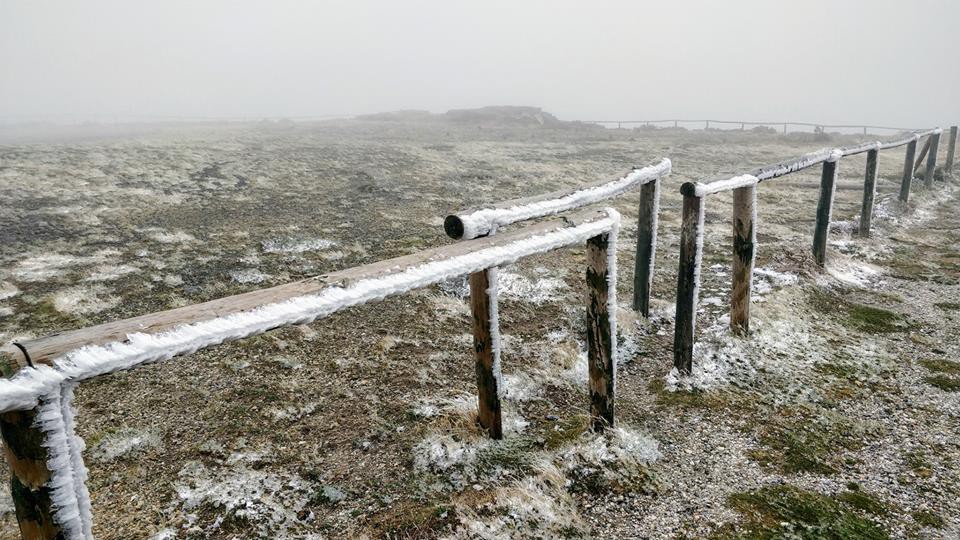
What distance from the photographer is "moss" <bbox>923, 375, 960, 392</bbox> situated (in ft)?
17.0

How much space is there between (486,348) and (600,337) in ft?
3.25

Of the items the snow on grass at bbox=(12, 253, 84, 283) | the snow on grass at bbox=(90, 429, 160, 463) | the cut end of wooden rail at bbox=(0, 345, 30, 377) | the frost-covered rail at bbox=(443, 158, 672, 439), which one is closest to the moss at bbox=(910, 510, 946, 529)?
the frost-covered rail at bbox=(443, 158, 672, 439)

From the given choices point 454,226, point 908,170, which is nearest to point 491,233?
point 454,226

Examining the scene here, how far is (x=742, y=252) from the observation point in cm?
590

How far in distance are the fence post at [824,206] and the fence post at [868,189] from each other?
2451mm

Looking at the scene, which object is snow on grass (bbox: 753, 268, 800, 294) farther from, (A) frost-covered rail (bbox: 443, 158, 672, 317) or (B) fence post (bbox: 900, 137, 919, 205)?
(B) fence post (bbox: 900, 137, 919, 205)

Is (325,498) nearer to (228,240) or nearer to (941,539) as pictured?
(941,539)

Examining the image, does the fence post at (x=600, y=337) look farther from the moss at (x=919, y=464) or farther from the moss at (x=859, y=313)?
the moss at (x=859, y=313)

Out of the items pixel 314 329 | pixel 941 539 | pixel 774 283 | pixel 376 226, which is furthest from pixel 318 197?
pixel 941 539

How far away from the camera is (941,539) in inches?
136

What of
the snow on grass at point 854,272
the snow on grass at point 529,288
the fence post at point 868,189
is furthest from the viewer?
the fence post at point 868,189

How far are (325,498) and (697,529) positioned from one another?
2518 mm

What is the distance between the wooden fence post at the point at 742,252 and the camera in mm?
5738

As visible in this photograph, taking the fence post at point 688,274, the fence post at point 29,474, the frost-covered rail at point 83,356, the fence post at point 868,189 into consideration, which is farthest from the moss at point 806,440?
the fence post at point 868,189
